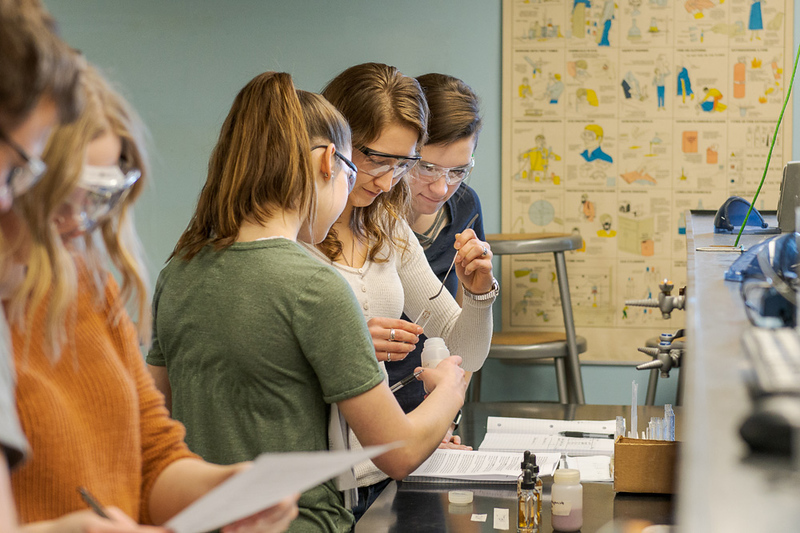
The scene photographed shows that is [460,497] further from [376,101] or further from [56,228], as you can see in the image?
[56,228]

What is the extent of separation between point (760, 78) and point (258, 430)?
9.85ft

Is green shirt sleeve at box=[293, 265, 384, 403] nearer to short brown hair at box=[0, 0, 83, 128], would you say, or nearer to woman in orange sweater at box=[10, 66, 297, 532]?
woman in orange sweater at box=[10, 66, 297, 532]

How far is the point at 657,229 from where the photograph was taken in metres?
3.51

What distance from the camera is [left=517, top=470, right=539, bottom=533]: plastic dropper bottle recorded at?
131 cm

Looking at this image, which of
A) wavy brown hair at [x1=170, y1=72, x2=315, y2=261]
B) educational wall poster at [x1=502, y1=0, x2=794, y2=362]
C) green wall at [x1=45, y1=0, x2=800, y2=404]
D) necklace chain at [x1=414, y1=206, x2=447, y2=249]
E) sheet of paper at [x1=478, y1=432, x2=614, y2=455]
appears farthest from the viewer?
green wall at [x1=45, y1=0, x2=800, y2=404]

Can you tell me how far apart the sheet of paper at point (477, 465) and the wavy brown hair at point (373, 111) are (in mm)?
451

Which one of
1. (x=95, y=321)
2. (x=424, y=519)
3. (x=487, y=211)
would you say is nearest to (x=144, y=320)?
(x=95, y=321)

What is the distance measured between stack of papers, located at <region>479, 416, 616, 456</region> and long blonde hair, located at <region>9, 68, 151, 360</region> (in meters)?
1.13

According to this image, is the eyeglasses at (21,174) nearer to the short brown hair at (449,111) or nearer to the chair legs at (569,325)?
the short brown hair at (449,111)

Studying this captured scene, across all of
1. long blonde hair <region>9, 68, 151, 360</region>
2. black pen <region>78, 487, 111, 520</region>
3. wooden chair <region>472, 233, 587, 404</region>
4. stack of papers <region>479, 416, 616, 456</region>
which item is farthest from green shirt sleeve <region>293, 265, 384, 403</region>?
wooden chair <region>472, 233, 587, 404</region>

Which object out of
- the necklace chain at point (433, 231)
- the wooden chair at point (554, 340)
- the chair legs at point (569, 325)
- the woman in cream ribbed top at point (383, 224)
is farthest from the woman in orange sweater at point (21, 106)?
the chair legs at point (569, 325)

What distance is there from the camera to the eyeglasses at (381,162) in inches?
65.4

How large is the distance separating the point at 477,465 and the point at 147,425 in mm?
848

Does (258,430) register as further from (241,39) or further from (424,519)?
(241,39)
